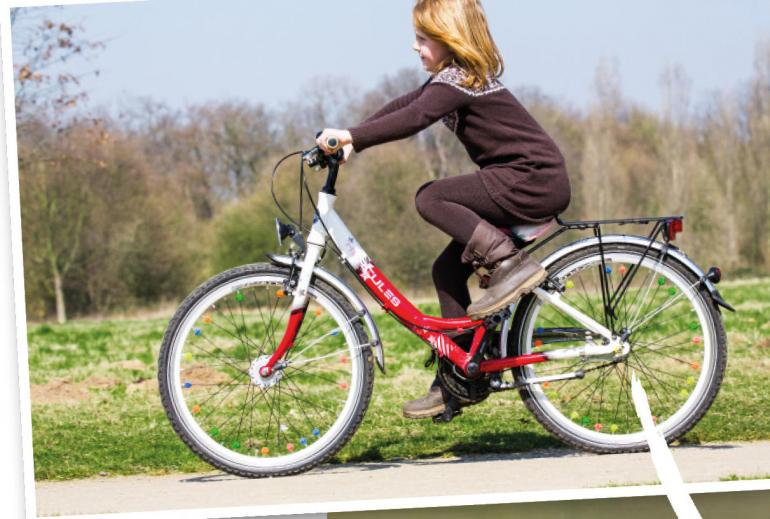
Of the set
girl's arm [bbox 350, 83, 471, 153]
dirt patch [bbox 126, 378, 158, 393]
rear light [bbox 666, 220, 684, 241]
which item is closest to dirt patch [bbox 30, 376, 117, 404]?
dirt patch [bbox 126, 378, 158, 393]

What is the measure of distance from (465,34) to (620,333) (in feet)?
3.99

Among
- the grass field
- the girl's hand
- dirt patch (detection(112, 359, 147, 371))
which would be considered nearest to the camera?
the girl's hand

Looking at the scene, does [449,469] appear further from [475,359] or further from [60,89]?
[60,89]

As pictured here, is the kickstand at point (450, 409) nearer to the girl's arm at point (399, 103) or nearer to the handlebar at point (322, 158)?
the handlebar at point (322, 158)

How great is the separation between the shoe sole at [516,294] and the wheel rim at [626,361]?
0.61 feet

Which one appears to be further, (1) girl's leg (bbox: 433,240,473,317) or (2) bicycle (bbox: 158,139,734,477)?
(1) girl's leg (bbox: 433,240,473,317)

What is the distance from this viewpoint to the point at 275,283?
3.95 meters

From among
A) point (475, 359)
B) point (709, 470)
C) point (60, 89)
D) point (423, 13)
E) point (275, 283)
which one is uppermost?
point (60, 89)

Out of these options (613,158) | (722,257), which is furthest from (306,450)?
(613,158)

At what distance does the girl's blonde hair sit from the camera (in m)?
3.79

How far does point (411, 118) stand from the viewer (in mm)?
3734

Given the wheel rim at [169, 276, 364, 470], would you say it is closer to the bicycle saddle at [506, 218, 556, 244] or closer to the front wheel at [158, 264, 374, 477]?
the front wheel at [158, 264, 374, 477]

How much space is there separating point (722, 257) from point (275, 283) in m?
11.3

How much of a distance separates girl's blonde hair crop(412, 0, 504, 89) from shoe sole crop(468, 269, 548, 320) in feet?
2.29
